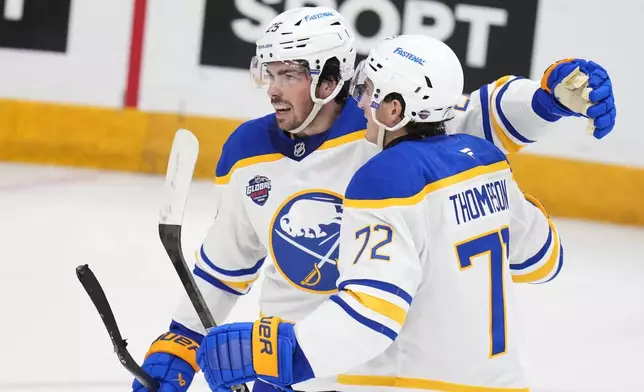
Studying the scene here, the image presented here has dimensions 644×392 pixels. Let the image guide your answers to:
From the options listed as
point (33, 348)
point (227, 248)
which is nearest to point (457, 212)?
point (227, 248)

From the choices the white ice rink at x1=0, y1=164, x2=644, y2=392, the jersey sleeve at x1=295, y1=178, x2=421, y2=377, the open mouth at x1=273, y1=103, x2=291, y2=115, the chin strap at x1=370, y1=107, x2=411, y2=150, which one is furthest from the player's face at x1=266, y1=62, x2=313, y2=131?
the white ice rink at x1=0, y1=164, x2=644, y2=392

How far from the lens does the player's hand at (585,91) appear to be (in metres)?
2.20

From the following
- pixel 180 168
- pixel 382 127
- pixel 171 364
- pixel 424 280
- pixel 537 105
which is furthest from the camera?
pixel 537 105

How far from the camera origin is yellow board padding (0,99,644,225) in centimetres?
557

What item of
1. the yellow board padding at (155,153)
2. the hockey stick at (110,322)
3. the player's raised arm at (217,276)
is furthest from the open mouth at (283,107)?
the yellow board padding at (155,153)

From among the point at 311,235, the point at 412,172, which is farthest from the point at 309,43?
the point at 412,172

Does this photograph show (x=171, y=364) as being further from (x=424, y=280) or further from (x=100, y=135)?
(x=100, y=135)

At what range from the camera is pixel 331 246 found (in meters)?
2.22

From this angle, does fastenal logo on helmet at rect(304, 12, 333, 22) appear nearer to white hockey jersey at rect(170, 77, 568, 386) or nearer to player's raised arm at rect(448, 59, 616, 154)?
white hockey jersey at rect(170, 77, 568, 386)

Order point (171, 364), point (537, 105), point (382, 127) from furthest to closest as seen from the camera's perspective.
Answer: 1. point (537, 105)
2. point (171, 364)
3. point (382, 127)

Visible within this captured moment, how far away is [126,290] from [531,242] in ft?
6.75

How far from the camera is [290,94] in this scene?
225 centimetres

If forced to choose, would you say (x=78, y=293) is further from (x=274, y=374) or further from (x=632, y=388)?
(x=274, y=374)

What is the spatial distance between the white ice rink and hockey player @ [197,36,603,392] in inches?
57.4
